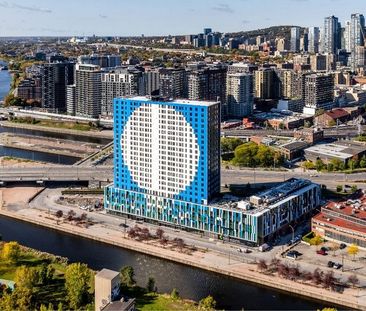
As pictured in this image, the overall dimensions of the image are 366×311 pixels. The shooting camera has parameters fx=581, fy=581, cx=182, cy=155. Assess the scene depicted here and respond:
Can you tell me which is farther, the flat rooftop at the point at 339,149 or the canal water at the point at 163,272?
the flat rooftop at the point at 339,149

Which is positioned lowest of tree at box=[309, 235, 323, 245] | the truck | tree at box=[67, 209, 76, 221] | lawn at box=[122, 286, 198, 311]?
lawn at box=[122, 286, 198, 311]

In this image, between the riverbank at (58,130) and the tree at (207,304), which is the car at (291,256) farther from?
the riverbank at (58,130)

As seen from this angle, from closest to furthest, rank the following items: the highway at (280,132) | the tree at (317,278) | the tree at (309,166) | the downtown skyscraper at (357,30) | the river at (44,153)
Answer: the tree at (317,278) < the tree at (309,166) < the river at (44,153) < the highway at (280,132) < the downtown skyscraper at (357,30)

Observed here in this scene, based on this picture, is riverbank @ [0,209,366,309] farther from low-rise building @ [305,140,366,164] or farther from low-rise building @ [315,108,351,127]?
low-rise building @ [315,108,351,127]

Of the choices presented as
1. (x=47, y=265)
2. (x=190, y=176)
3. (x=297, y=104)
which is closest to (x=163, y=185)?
(x=190, y=176)

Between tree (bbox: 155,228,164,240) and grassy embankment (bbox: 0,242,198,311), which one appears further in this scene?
tree (bbox: 155,228,164,240)

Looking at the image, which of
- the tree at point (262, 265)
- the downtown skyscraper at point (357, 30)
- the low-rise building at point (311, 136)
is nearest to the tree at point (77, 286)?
the tree at point (262, 265)

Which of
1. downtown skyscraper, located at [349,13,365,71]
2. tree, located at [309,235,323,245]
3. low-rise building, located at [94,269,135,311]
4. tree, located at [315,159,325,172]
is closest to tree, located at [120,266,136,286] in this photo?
low-rise building, located at [94,269,135,311]
